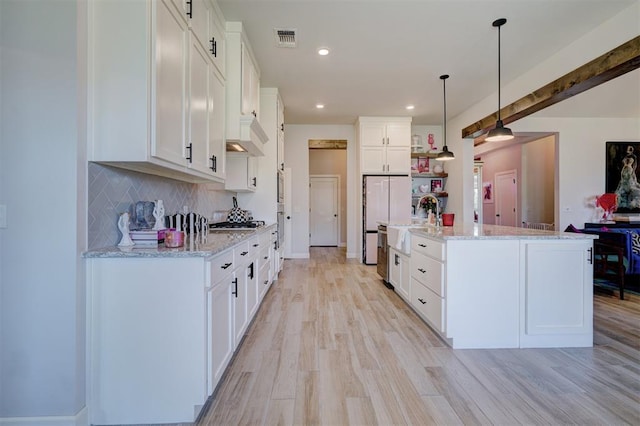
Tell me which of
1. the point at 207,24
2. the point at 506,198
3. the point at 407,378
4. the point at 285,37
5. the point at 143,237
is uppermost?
the point at 285,37

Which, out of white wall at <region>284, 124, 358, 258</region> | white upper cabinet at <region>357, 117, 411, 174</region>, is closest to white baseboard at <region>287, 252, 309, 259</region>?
white wall at <region>284, 124, 358, 258</region>

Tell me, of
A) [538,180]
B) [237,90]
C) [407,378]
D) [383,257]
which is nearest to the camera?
[407,378]

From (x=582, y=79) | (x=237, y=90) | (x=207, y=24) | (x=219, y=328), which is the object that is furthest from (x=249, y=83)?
(x=582, y=79)

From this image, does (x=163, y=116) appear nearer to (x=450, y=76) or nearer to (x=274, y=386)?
(x=274, y=386)

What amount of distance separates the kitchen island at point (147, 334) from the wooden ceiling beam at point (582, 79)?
3.58 metres

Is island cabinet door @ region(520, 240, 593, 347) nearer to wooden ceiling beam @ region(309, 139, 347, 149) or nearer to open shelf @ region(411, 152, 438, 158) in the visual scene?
open shelf @ region(411, 152, 438, 158)

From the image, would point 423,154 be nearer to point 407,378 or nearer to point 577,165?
point 577,165

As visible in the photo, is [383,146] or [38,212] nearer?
[38,212]

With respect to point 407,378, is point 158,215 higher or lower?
higher

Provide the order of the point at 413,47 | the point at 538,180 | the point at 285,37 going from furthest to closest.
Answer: the point at 538,180, the point at 413,47, the point at 285,37

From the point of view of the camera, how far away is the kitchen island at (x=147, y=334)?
154 cm

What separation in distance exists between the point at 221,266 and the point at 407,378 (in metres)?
1.35

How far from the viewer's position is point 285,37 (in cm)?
317

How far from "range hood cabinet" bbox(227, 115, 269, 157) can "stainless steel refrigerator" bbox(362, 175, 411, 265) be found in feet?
9.72
